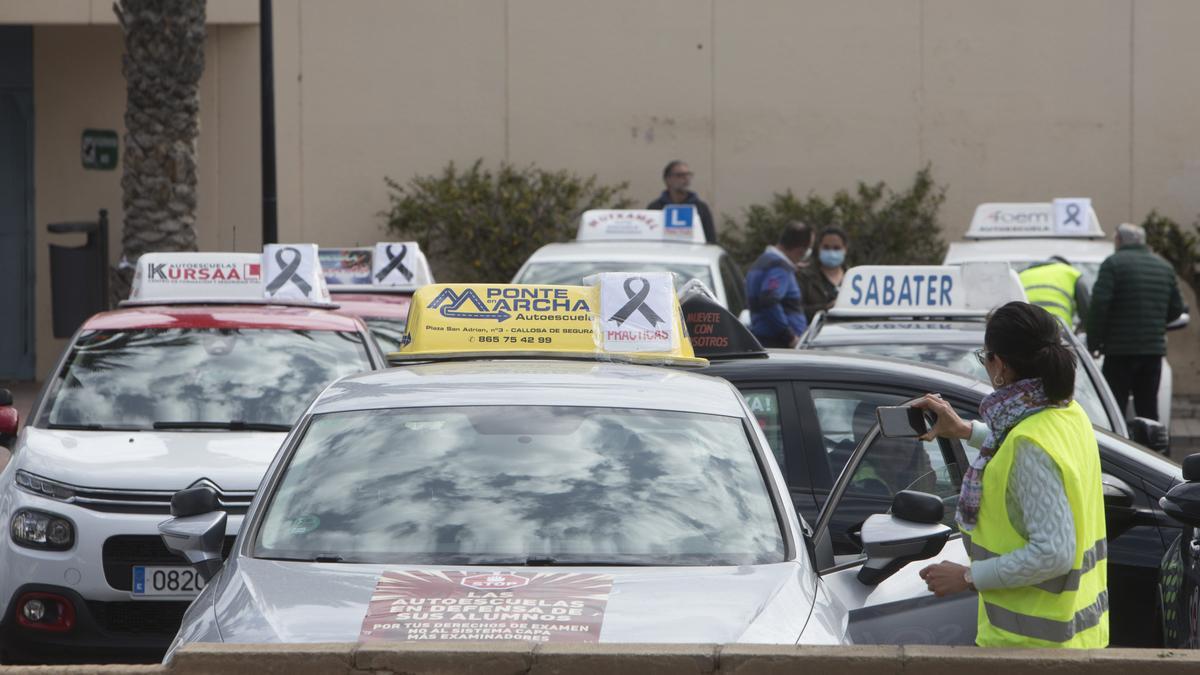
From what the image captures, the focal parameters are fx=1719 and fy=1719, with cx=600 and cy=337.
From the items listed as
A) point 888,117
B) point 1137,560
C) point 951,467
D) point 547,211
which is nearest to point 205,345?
point 951,467

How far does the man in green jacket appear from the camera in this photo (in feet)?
42.2

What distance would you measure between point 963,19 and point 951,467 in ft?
45.0

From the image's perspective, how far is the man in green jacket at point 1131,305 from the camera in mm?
12867

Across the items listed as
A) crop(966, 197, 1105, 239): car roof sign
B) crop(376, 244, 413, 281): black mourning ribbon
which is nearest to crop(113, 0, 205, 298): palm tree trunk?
crop(376, 244, 413, 281): black mourning ribbon

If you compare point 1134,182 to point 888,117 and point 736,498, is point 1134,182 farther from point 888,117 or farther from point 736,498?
point 736,498

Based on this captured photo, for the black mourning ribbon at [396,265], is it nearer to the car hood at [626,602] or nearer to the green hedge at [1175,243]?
the car hood at [626,602]

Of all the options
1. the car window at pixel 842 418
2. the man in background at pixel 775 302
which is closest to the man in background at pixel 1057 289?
the man in background at pixel 775 302

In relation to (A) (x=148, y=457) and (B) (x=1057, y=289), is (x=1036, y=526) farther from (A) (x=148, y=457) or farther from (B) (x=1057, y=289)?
(B) (x=1057, y=289)

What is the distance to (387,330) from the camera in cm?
1108

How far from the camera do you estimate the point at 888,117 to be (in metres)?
19.0

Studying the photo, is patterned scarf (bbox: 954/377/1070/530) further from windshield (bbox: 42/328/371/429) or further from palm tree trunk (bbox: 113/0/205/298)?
palm tree trunk (bbox: 113/0/205/298)

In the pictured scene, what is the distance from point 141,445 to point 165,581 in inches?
33.4

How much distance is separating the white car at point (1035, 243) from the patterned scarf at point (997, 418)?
29.5 ft

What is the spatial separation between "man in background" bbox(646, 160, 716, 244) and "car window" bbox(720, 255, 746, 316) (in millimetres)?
2098
